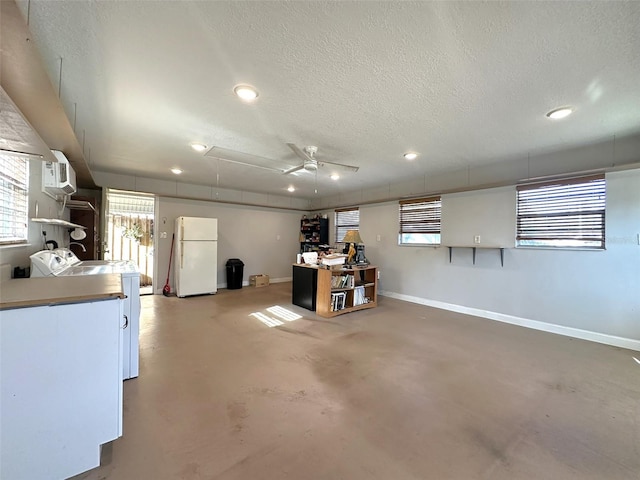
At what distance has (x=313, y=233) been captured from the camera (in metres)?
7.77

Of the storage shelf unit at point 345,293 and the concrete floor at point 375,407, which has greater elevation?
the storage shelf unit at point 345,293

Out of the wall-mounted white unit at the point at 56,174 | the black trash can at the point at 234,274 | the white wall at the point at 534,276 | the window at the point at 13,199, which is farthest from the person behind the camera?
the black trash can at the point at 234,274

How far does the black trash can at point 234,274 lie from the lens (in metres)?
6.50

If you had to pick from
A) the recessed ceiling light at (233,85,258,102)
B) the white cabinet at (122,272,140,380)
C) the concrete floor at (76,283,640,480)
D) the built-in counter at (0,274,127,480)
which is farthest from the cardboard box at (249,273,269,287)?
the built-in counter at (0,274,127,480)

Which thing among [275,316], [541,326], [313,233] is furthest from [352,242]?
[541,326]

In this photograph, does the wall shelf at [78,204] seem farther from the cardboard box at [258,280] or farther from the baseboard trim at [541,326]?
the baseboard trim at [541,326]

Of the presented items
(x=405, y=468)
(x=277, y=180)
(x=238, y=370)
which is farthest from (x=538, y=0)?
(x=277, y=180)

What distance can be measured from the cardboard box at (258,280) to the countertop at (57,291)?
5077 millimetres

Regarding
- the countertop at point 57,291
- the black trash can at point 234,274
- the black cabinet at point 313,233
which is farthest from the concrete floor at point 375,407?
the black cabinet at point 313,233

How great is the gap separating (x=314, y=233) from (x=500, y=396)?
600cm

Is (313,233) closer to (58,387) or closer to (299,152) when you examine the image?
(299,152)

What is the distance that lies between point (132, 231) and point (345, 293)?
5.78m

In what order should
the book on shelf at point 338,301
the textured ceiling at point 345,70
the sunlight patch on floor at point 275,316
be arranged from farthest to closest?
the book on shelf at point 338,301
the sunlight patch on floor at point 275,316
the textured ceiling at point 345,70

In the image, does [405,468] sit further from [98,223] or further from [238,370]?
[98,223]
